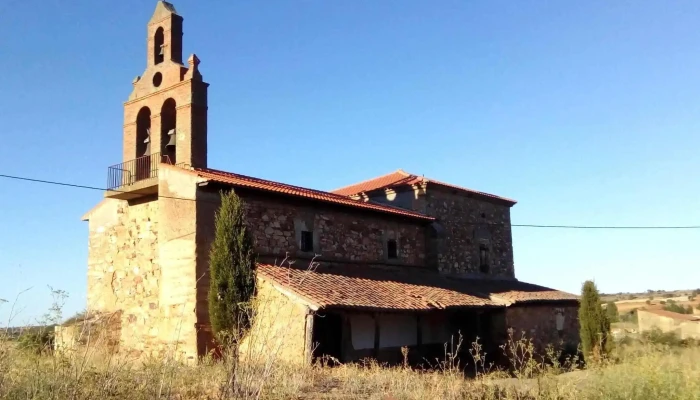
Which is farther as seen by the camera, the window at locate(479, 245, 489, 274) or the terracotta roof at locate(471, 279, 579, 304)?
the window at locate(479, 245, 489, 274)

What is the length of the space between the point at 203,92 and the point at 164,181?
264 centimetres

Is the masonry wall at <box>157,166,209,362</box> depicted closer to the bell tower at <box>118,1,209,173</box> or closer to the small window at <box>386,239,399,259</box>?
the bell tower at <box>118,1,209,173</box>

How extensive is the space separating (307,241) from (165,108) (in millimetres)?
5516

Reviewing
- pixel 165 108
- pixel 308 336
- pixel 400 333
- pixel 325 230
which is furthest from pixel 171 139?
pixel 400 333

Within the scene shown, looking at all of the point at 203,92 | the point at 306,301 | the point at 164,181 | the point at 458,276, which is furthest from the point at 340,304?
the point at 458,276

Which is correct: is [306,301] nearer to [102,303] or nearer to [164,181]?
[164,181]

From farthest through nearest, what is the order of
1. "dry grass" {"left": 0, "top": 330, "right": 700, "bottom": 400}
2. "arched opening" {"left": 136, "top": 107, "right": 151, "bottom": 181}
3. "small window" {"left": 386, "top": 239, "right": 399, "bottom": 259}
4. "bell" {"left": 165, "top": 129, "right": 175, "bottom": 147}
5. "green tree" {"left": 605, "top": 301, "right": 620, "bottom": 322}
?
"green tree" {"left": 605, "top": 301, "right": 620, "bottom": 322}, "small window" {"left": 386, "top": 239, "right": 399, "bottom": 259}, "arched opening" {"left": 136, "top": 107, "right": 151, "bottom": 181}, "bell" {"left": 165, "top": 129, "right": 175, "bottom": 147}, "dry grass" {"left": 0, "top": 330, "right": 700, "bottom": 400}

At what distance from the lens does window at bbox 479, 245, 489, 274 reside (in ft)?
84.8

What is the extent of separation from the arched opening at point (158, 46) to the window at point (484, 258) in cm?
1493

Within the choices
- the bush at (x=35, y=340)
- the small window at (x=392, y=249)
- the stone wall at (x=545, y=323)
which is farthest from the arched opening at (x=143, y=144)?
the stone wall at (x=545, y=323)

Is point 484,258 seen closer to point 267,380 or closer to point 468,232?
point 468,232

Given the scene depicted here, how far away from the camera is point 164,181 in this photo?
53.5 ft

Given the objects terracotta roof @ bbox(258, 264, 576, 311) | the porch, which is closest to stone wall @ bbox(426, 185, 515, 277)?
terracotta roof @ bbox(258, 264, 576, 311)

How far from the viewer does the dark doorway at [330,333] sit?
16734mm
